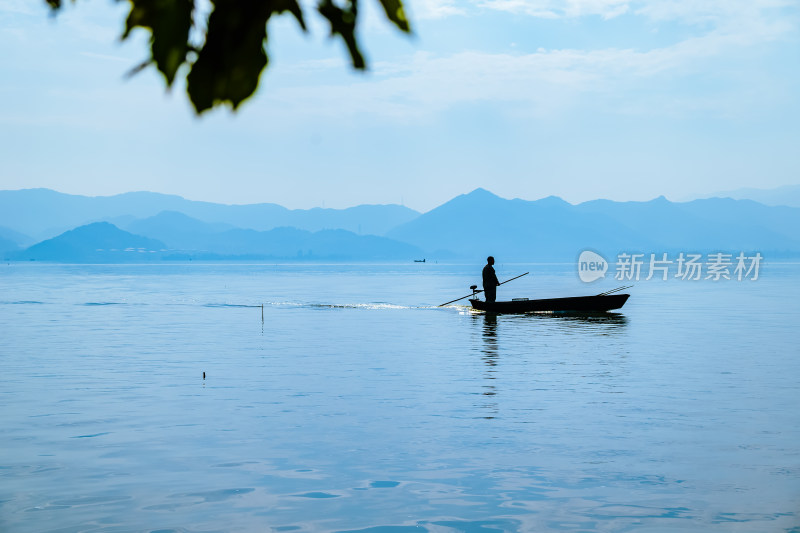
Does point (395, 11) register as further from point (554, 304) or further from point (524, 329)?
point (554, 304)

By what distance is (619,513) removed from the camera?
11695 mm

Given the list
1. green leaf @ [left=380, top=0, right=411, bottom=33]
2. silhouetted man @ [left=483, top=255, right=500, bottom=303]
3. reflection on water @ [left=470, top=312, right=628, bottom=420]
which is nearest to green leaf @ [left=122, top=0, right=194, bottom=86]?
green leaf @ [left=380, top=0, right=411, bottom=33]

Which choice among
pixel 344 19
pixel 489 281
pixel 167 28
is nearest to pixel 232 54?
pixel 167 28

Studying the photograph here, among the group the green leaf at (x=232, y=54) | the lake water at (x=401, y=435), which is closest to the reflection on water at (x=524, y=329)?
the lake water at (x=401, y=435)

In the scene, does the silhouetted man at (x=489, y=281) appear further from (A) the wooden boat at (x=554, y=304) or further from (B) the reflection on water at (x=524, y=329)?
(B) the reflection on water at (x=524, y=329)

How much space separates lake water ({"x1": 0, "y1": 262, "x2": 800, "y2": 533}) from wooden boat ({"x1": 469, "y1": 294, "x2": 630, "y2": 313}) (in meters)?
5.64

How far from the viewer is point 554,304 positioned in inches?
1634

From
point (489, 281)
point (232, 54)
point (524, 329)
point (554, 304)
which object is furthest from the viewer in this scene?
point (554, 304)

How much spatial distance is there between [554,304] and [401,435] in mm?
25916

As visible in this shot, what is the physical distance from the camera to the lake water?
11844 mm

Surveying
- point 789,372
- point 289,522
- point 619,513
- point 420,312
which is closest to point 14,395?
point 289,522

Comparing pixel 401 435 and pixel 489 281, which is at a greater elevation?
pixel 489 281

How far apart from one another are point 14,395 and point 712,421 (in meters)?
15.5

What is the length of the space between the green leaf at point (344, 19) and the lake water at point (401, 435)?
957 cm
